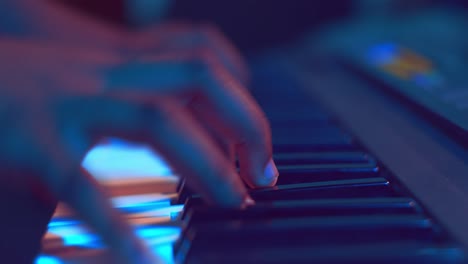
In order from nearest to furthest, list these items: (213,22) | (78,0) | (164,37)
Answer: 1. (164,37)
2. (213,22)
3. (78,0)

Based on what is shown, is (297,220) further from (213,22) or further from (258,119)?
(213,22)

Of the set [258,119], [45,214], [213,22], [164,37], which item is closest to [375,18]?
[213,22]

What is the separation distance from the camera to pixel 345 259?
1.59 feet

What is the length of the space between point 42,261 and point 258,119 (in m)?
0.28

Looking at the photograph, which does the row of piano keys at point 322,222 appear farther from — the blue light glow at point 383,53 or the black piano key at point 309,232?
the blue light glow at point 383,53

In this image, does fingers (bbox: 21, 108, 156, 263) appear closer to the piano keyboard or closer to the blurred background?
the piano keyboard

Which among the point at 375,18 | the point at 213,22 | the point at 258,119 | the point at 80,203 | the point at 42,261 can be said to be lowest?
the point at 42,261

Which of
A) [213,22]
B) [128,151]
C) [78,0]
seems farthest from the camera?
[78,0]

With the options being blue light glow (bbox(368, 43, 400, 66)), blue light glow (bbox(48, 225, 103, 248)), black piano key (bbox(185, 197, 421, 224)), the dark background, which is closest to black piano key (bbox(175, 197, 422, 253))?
black piano key (bbox(185, 197, 421, 224))

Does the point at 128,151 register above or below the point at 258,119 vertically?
below

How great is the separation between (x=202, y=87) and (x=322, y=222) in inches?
8.0

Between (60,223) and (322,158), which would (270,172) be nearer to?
(322,158)

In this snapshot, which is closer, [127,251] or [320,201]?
[127,251]

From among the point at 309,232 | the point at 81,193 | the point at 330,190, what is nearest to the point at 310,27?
the point at 330,190
